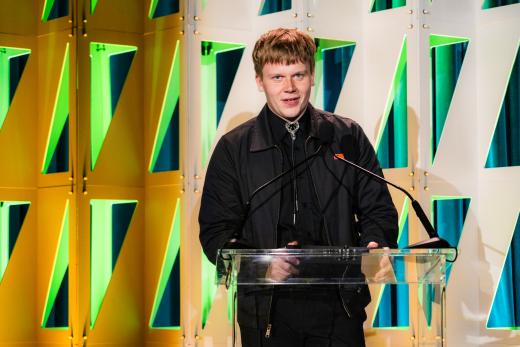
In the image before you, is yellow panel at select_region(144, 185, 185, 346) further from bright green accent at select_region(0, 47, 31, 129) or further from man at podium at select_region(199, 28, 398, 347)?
man at podium at select_region(199, 28, 398, 347)

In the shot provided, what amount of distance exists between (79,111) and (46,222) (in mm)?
684

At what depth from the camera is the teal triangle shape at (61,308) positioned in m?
4.67

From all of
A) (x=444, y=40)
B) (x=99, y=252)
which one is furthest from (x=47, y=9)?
(x=444, y=40)

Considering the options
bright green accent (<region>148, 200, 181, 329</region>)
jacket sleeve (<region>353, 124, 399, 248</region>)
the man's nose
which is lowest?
bright green accent (<region>148, 200, 181, 329</region>)

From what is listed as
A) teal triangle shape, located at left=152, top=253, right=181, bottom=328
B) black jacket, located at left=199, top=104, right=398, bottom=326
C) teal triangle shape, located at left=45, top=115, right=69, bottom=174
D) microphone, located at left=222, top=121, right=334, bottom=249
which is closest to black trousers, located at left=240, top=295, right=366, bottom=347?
microphone, located at left=222, top=121, right=334, bottom=249

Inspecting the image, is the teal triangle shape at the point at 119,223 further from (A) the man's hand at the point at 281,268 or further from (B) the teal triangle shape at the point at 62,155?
(A) the man's hand at the point at 281,268

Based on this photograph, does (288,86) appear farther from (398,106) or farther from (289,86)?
(398,106)

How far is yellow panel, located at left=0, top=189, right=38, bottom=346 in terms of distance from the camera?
15.5 feet

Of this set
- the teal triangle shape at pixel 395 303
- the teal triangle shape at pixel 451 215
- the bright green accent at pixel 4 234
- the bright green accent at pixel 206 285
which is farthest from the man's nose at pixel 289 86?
the bright green accent at pixel 4 234

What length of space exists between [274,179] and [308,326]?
473 millimetres

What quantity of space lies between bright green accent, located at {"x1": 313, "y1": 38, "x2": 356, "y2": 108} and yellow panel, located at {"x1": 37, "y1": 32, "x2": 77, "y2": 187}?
4.52 ft

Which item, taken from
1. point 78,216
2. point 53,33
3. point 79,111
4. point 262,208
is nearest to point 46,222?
point 78,216

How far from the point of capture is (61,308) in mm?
4688

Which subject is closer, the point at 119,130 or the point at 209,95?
the point at 209,95
